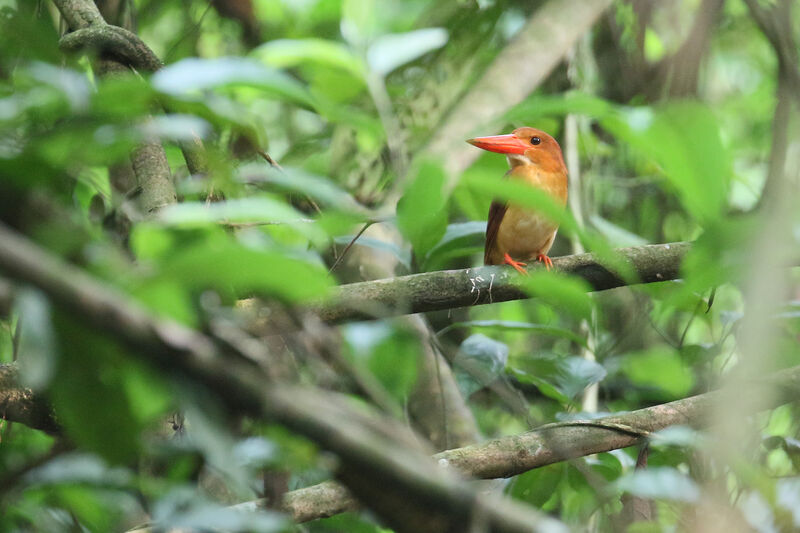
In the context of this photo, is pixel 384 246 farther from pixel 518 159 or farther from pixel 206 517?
pixel 206 517

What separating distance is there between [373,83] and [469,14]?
1105 millimetres

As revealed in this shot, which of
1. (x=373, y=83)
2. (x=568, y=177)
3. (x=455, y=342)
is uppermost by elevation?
(x=373, y=83)

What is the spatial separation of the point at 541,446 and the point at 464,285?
1.21 feet

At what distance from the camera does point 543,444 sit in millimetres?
1509

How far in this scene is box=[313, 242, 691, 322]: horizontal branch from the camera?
160 cm

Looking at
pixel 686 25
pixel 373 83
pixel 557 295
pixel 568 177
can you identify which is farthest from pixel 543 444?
pixel 686 25

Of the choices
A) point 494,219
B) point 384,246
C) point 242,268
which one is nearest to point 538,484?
point 384,246

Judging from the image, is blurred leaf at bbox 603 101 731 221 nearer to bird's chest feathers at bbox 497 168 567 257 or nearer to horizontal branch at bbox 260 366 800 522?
horizontal branch at bbox 260 366 800 522

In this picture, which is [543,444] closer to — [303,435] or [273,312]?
[273,312]

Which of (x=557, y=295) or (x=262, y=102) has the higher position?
(x=557, y=295)

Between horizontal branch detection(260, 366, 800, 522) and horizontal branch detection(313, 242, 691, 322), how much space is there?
0.97ft

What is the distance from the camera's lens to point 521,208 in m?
2.92

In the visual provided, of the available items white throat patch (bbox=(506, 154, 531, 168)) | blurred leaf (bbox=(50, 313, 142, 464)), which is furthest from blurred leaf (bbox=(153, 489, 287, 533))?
white throat patch (bbox=(506, 154, 531, 168))

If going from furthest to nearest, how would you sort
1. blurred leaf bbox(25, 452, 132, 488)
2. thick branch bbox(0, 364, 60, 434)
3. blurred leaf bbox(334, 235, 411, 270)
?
1. blurred leaf bbox(334, 235, 411, 270)
2. thick branch bbox(0, 364, 60, 434)
3. blurred leaf bbox(25, 452, 132, 488)
